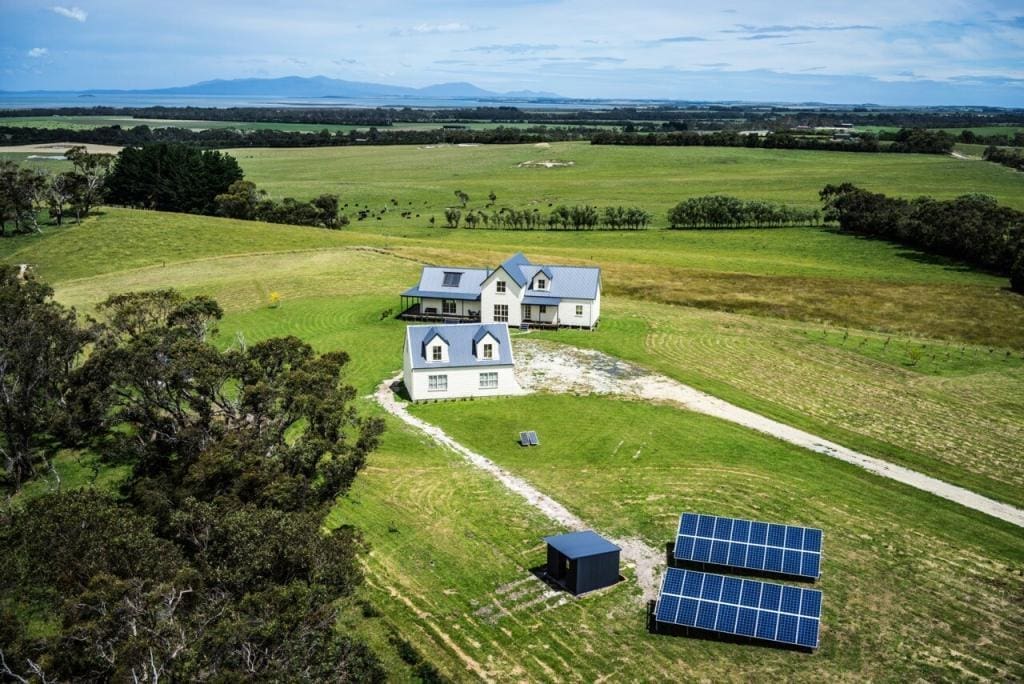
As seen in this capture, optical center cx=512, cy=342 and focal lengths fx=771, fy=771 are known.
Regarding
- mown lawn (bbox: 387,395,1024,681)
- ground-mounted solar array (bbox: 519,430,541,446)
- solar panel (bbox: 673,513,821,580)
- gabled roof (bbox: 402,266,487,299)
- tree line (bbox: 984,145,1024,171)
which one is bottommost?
mown lawn (bbox: 387,395,1024,681)

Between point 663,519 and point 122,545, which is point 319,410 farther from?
point 663,519

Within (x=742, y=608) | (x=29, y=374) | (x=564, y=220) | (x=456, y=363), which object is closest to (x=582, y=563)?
(x=742, y=608)

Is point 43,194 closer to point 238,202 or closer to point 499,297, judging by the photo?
point 238,202

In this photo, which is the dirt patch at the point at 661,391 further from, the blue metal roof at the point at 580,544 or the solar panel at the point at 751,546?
the blue metal roof at the point at 580,544

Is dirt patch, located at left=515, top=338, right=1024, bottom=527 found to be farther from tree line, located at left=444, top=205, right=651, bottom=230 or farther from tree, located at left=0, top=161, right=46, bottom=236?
tree, located at left=0, top=161, right=46, bottom=236

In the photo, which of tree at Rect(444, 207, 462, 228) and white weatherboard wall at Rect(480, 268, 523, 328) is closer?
white weatherboard wall at Rect(480, 268, 523, 328)

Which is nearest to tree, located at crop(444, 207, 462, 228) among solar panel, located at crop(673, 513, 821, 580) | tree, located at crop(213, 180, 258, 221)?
tree, located at crop(213, 180, 258, 221)
